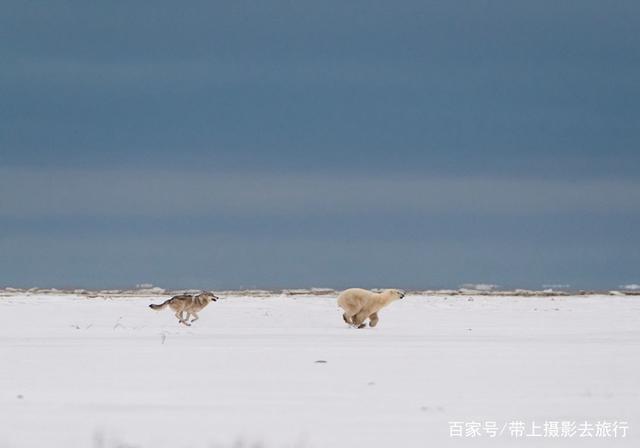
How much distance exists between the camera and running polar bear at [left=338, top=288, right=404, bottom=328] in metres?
21.9

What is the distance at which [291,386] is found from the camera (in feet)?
32.8

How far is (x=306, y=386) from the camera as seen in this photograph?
9.98 meters

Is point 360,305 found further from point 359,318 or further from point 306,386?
point 306,386

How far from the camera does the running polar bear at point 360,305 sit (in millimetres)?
21875

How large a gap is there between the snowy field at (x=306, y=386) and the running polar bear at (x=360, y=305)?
2864 mm

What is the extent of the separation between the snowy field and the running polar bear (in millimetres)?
2864

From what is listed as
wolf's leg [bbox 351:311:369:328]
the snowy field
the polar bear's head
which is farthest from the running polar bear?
the snowy field

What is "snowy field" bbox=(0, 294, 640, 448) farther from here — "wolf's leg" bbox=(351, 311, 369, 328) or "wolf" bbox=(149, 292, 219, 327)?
"wolf" bbox=(149, 292, 219, 327)

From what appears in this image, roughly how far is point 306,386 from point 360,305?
12.1 meters

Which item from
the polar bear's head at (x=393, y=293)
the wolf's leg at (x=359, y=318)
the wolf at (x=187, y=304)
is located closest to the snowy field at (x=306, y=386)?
the wolf's leg at (x=359, y=318)

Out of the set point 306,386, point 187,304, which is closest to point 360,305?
point 187,304

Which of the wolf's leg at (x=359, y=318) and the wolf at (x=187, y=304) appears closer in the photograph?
the wolf's leg at (x=359, y=318)

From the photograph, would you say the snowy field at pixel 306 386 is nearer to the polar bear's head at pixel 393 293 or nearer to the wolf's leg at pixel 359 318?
the wolf's leg at pixel 359 318

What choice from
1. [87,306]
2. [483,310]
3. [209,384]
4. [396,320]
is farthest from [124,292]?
[209,384]
